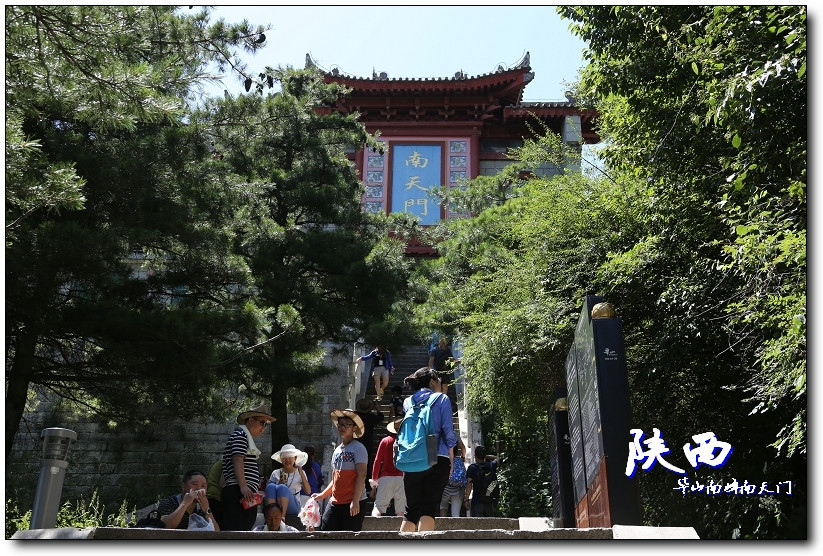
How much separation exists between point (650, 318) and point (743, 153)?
3.25 meters

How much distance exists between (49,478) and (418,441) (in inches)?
101

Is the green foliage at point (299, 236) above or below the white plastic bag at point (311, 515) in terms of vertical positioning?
above

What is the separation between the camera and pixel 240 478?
671 centimetres

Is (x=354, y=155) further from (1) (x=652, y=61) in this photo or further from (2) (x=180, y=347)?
(1) (x=652, y=61)

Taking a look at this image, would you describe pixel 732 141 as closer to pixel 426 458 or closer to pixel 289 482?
pixel 426 458

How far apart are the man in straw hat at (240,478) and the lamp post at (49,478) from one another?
1182 mm

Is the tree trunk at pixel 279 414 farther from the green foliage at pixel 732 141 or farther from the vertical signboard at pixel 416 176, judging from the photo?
the vertical signboard at pixel 416 176

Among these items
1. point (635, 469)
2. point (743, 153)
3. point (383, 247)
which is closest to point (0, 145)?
point (635, 469)

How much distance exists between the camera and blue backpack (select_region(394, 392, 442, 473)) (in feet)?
19.7

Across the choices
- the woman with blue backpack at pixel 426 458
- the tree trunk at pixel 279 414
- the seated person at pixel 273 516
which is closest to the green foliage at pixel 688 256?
the woman with blue backpack at pixel 426 458

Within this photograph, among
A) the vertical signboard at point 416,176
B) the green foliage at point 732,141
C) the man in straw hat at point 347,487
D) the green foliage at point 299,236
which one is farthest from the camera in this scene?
the vertical signboard at point 416,176

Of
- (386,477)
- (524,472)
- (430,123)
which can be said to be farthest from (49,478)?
(430,123)

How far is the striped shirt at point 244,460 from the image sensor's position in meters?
6.79

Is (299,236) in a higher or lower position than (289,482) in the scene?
higher
